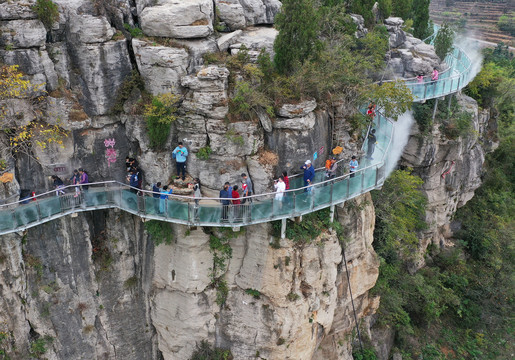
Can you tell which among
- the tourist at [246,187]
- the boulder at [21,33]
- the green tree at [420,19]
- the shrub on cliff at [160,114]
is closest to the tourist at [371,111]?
the tourist at [246,187]

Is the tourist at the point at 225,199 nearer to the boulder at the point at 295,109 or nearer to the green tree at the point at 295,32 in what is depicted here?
the boulder at the point at 295,109

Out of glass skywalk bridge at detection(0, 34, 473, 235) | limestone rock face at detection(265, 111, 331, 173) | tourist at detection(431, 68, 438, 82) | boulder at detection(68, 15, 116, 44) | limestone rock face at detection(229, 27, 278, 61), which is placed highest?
boulder at detection(68, 15, 116, 44)

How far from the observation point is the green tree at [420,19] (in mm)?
32312

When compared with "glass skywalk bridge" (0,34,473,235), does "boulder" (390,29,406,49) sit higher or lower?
higher

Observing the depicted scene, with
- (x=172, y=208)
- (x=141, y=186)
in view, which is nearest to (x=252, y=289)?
(x=172, y=208)

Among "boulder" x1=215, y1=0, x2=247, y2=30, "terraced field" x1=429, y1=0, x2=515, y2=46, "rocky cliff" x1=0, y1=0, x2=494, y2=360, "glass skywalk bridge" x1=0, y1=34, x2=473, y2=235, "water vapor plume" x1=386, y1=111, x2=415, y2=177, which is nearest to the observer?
"glass skywalk bridge" x1=0, y1=34, x2=473, y2=235

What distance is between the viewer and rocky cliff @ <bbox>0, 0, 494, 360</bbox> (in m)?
17.5

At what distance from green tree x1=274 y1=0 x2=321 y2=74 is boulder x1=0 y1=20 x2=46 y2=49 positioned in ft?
29.1

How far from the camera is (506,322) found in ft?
91.5

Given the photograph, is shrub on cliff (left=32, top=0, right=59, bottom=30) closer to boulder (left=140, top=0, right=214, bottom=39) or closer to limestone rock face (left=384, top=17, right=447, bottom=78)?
boulder (left=140, top=0, right=214, bottom=39)

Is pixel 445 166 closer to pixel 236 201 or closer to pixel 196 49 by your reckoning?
pixel 236 201

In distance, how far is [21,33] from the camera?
54.2ft

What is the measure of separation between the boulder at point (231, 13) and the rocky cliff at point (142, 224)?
5 centimetres

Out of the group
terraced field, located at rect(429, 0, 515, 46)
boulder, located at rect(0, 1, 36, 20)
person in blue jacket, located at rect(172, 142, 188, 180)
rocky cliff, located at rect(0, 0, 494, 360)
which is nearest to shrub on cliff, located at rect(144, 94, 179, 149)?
rocky cliff, located at rect(0, 0, 494, 360)
